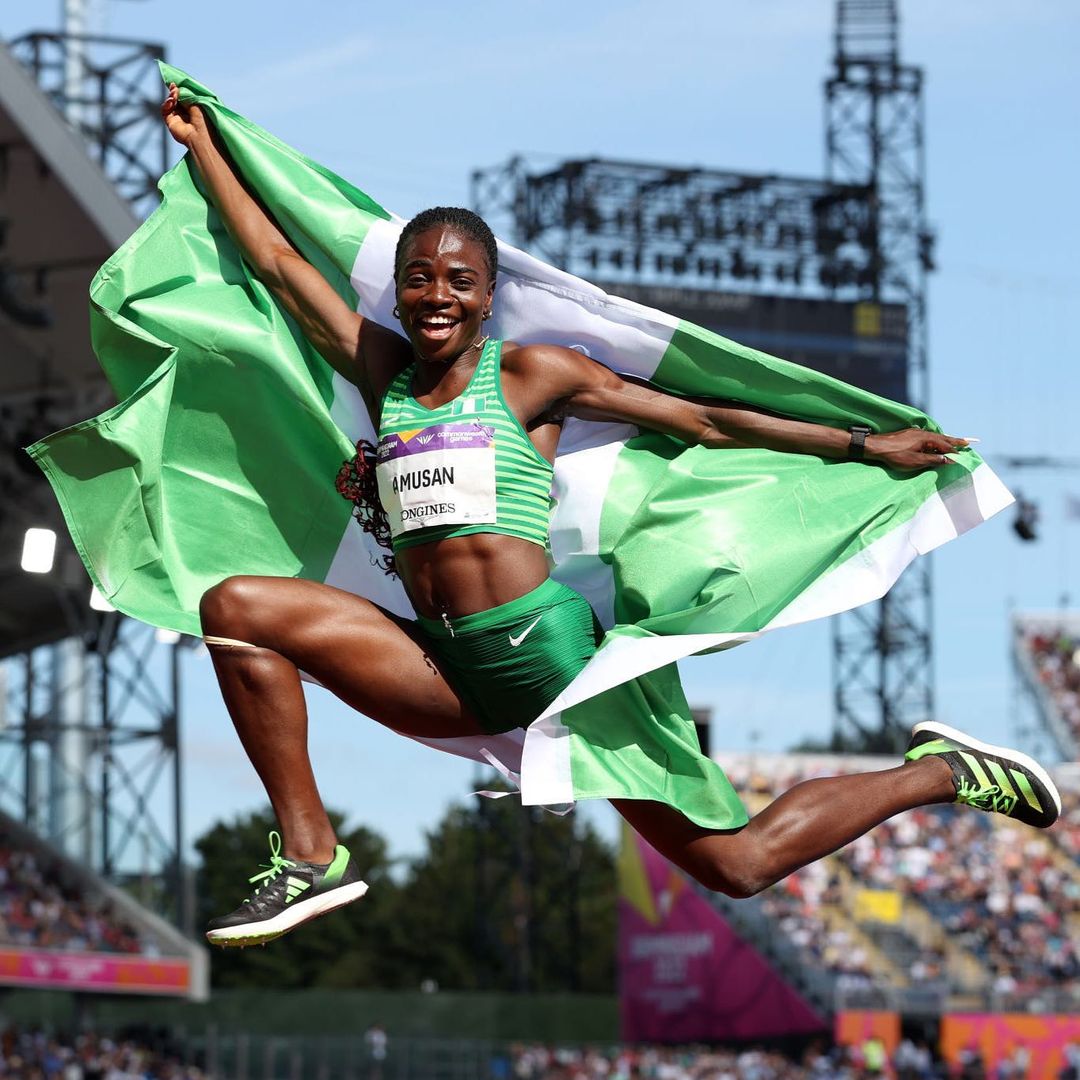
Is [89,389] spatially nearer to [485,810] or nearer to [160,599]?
[485,810]

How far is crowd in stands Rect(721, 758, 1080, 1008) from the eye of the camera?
84.9 ft

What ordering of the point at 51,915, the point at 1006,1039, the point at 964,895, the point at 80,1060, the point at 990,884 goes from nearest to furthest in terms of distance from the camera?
the point at 80,1060, the point at 51,915, the point at 1006,1039, the point at 964,895, the point at 990,884

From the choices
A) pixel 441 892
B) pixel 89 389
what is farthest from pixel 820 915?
pixel 441 892

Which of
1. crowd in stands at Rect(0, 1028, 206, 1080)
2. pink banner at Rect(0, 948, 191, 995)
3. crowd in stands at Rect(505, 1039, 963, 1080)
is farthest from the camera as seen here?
crowd in stands at Rect(505, 1039, 963, 1080)

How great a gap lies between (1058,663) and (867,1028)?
14.5m

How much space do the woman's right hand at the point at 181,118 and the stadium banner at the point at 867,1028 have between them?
20610 millimetres

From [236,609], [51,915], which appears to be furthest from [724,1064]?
[236,609]

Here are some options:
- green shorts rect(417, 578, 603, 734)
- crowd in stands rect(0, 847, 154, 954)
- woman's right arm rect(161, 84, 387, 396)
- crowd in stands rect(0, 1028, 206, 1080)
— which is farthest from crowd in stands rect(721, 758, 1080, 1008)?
woman's right arm rect(161, 84, 387, 396)

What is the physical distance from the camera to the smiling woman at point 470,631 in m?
4.88

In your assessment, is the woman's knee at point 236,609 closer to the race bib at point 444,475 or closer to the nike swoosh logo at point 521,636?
the race bib at point 444,475

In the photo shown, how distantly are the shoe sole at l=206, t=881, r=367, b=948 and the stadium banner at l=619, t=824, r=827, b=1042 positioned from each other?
848 inches

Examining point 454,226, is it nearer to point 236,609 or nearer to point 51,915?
point 236,609

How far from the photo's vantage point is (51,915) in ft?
78.2

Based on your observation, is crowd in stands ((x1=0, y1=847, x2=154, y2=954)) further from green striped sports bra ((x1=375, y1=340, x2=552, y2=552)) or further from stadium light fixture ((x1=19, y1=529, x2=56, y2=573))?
green striped sports bra ((x1=375, y1=340, x2=552, y2=552))
